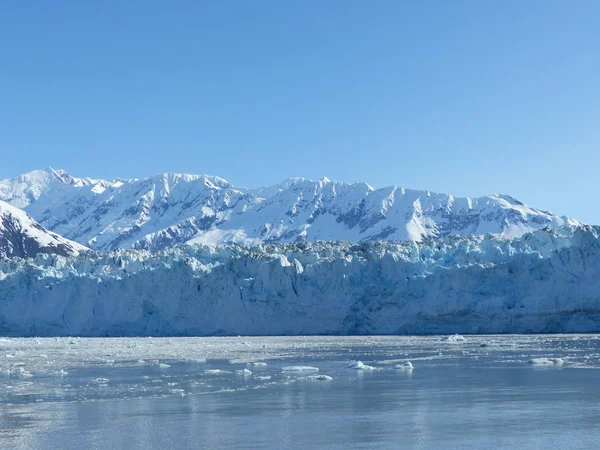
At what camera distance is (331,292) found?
140ft

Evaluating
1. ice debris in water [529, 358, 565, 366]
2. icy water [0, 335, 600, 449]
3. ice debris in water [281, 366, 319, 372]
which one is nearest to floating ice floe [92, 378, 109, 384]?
icy water [0, 335, 600, 449]

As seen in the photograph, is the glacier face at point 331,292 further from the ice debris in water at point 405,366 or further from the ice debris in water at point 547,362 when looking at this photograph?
the ice debris in water at point 405,366

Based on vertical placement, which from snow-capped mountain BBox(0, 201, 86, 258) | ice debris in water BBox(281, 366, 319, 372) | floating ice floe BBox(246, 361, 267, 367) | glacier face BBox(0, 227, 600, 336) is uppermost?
snow-capped mountain BBox(0, 201, 86, 258)

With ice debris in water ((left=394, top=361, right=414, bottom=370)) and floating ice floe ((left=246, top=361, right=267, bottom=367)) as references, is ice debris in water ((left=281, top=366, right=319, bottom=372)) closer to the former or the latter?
floating ice floe ((left=246, top=361, right=267, bottom=367))

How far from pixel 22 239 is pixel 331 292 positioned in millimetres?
121758

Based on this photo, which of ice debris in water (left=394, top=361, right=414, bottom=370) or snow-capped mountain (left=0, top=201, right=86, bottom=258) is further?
snow-capped mountain (left=0, top=201, right=86, bottom=258)

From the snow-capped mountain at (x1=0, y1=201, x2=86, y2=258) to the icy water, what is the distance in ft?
411

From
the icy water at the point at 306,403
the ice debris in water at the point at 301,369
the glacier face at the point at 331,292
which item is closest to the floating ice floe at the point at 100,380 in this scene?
the icy water at the point at 306,403

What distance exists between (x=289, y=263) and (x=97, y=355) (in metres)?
18.6

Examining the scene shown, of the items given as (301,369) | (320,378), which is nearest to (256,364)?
(301,369)

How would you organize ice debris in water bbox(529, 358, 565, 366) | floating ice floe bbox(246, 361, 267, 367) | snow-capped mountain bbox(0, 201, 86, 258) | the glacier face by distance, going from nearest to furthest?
ice debris in water bbox(529, 358, 565, 366)
floating ice floe bbox(246, 361, 267, 367)
the glacier face
snow-capped mountain bbox(0, 201, 86, 258)

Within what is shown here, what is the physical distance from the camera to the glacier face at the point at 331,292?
3928 cm

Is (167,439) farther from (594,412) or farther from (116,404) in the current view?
(594,412)

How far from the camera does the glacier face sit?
129 feet
